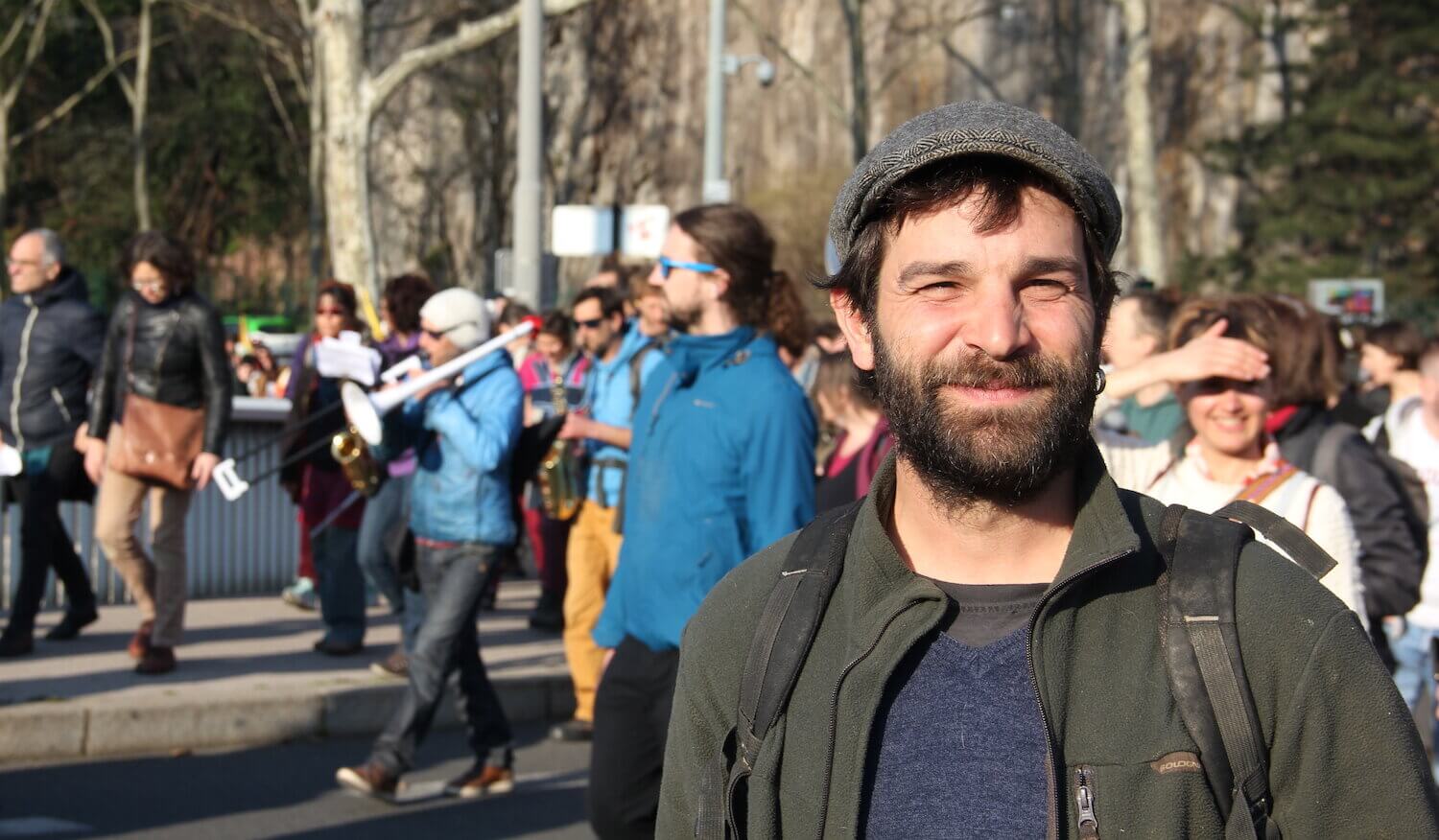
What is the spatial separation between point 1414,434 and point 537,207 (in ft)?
28.0

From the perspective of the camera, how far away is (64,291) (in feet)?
30.1

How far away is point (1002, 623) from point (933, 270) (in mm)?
390

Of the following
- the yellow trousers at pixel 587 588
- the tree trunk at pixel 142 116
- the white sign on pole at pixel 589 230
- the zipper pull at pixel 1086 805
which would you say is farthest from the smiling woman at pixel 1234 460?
the tree trunk at pixel 142 116

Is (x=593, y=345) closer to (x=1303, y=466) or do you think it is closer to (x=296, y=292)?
(x=1303, y=466)

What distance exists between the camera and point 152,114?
4416 centimetres

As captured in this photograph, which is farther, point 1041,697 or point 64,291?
point 64,291

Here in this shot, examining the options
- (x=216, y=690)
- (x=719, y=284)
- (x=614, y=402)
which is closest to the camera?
(x=719, y=284)

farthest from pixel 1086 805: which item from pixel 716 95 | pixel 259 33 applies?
pixel 259 33

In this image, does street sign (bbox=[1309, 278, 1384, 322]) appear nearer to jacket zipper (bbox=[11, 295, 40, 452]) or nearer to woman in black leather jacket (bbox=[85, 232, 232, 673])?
woman in black leather jacket (bbox=[85, 232, 232, 673])

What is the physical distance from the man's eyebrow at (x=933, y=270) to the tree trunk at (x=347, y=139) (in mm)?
17413

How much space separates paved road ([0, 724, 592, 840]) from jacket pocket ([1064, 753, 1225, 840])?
5.10 m

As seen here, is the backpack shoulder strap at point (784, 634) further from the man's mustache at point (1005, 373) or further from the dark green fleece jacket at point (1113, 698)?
the man's mustache at point (1005, 373)

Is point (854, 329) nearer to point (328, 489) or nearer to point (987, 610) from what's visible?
point (987, 610)

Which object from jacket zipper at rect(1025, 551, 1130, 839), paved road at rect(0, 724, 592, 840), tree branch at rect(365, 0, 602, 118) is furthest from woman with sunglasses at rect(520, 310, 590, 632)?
jacket zipper at rect(1025, 551, 1130, 839)
